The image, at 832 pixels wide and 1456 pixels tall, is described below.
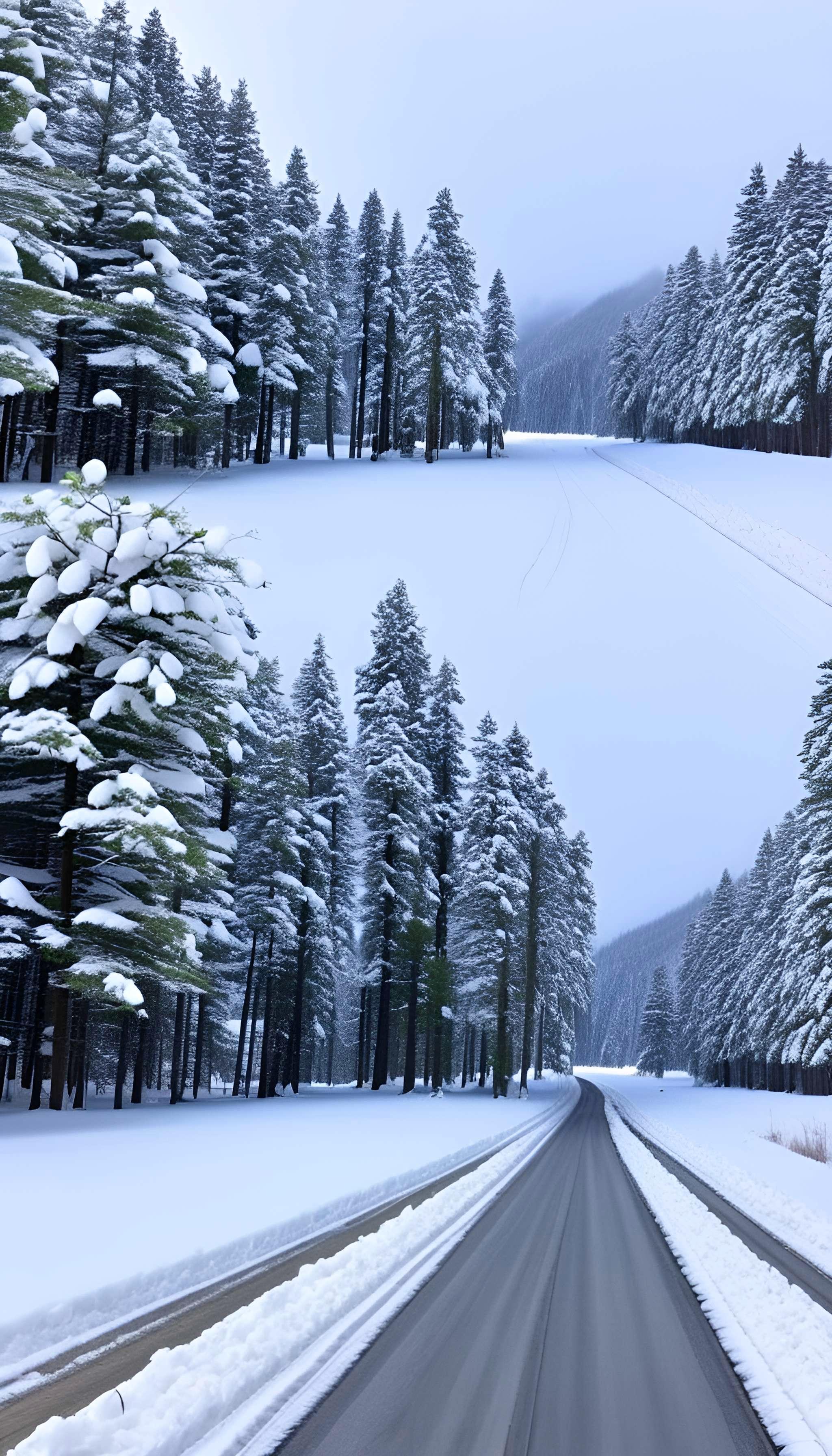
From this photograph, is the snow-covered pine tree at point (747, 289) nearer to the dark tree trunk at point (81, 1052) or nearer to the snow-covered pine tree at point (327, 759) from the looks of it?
the snow-covered pine tree at point (327, 759)

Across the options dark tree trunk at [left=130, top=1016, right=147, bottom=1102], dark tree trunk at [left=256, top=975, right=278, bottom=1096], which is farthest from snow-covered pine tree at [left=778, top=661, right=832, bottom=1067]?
dark tree trunk at [left=130, top=1016, right=147, bottom=1102]

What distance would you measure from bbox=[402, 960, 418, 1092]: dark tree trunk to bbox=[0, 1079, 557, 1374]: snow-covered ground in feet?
43.9

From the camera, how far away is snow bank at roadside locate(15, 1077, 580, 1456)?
412 centimetres

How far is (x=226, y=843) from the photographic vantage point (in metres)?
22.8

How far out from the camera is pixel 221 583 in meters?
18.2

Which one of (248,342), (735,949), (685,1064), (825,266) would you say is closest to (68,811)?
(248,342)

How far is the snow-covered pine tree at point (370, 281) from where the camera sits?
2419 inches

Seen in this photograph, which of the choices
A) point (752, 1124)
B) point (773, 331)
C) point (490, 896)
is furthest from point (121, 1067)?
point (773, 331)

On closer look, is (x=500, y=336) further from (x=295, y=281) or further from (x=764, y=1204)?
(x=764, y=1204)

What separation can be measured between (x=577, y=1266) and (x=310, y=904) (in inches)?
1149

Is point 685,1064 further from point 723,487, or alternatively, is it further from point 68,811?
point 68,811

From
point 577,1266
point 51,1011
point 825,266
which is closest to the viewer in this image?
point 577,1266

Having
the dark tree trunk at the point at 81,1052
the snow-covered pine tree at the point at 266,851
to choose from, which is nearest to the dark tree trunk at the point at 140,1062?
the dark tree trunk at the point at 81,1052

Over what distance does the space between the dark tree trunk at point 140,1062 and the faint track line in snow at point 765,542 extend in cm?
2243
